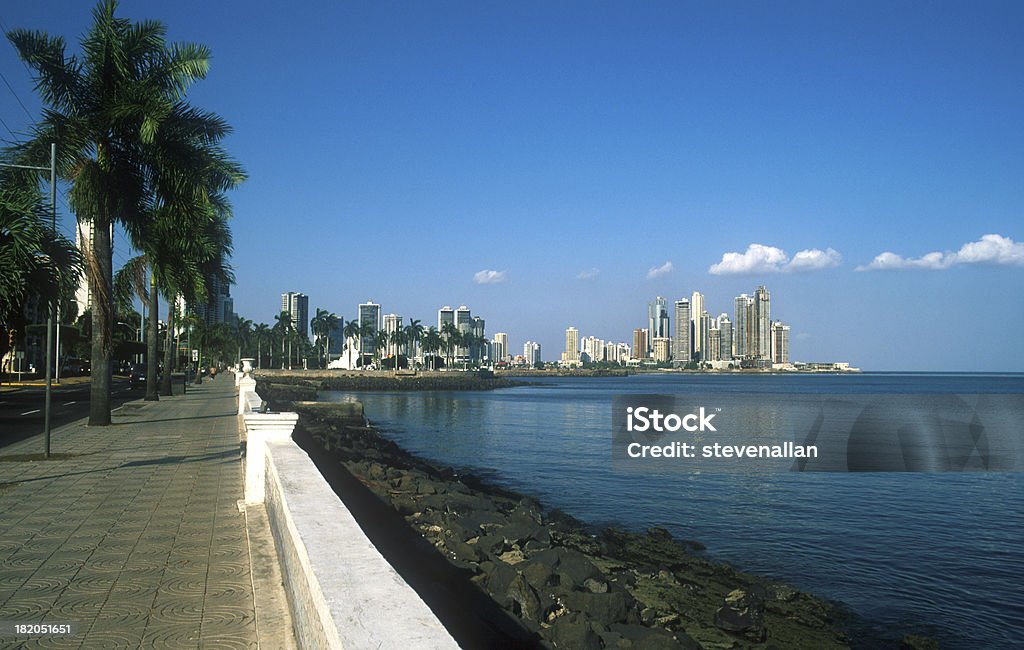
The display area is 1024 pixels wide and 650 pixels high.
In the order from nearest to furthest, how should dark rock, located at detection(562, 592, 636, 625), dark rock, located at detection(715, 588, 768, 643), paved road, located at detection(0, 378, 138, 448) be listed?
dark rock, located at detection(562, 592, 636, 625) → dark rock, located at detection(715, 588, 768, 643) → paved road, located at detection(0, 378, 138, 448)

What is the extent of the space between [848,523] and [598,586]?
33.5ft

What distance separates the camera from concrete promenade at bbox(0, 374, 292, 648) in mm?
4977

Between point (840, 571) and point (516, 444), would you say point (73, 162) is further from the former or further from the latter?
point (516, 444)

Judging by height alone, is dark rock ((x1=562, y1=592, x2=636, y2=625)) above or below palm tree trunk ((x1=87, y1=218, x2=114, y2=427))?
below

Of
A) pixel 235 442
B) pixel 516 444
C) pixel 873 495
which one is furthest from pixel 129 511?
pixel 516 444

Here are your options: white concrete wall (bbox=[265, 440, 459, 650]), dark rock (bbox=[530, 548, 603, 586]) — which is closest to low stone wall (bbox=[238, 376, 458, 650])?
white concrete wall (bbox=[265, 440, 459, 650])

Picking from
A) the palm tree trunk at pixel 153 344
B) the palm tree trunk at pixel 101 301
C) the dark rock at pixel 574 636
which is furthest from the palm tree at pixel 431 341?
the dark rock at pixel 574 636

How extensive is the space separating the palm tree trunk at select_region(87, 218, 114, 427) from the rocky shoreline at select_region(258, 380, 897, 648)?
6.75 m

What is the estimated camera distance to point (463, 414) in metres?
52.6

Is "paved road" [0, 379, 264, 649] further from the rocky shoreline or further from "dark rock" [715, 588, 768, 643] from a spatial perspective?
"dark rock" [715, 588, 768, 643]

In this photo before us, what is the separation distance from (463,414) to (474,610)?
4505 cm

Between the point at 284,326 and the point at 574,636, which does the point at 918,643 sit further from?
the point at 284,326

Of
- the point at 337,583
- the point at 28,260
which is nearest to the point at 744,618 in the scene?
the point at 337,583

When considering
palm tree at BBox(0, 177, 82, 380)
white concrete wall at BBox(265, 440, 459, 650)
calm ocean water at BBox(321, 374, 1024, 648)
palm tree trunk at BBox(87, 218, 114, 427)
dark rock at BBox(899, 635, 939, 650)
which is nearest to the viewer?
white concrete wall at BBox(265, 440, 459, 650)
